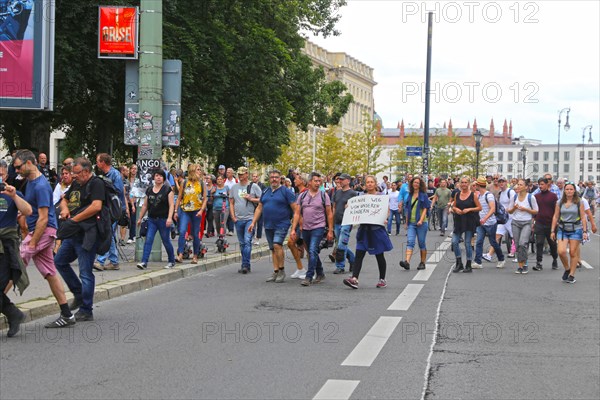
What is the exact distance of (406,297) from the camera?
12.6 m

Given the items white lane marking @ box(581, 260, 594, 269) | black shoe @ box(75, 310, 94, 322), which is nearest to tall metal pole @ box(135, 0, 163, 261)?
black shoe @ box(75, 310, 94, 322)

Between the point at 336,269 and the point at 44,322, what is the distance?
7220mm

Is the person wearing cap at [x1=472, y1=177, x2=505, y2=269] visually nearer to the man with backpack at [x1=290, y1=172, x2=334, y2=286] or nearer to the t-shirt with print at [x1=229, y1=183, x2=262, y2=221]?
the man with backpack at [x1=290, y1=172, x2=334, y2=286]

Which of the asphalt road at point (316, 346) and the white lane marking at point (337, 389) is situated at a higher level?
the white lane marking at point (337, 389)

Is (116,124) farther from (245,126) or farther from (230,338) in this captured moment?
(230,338)

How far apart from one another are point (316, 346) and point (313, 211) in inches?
232

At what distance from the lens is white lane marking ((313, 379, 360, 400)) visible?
6.54 m

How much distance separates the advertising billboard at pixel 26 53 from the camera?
19.6 m

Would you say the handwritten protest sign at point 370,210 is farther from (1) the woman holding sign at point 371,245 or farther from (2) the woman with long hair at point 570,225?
(2) the woman with long hair at point 570,225

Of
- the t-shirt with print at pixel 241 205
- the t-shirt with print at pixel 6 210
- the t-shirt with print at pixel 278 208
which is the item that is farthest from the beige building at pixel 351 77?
the t-shirt with print at pixel 6 210

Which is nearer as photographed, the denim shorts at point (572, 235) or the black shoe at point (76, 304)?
the black shoe at point (76, 304)

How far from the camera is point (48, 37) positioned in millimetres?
19609

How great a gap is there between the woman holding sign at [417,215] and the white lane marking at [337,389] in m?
10.3

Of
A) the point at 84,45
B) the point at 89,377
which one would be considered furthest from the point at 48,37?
the point at 89,377
